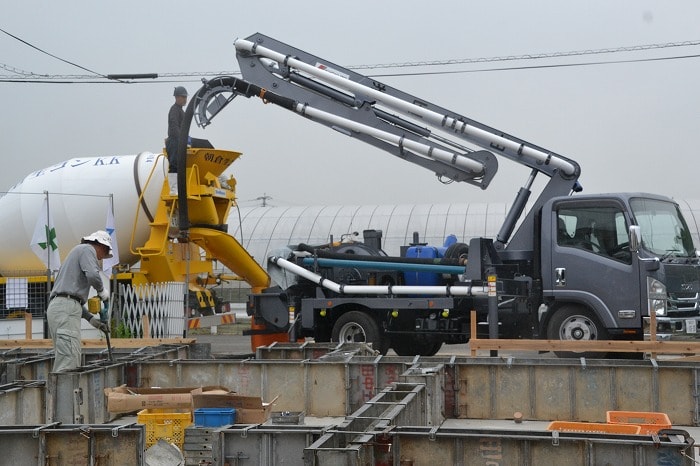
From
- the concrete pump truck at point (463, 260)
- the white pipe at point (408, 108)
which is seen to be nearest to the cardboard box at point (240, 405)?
the concrete pump truck at point (463, 260)

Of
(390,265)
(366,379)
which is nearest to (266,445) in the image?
(366,379)

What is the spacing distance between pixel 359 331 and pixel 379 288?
2.66 feet

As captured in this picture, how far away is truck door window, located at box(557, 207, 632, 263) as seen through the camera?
14.9 metres

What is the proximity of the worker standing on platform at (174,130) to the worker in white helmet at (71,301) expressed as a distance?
7321 mm

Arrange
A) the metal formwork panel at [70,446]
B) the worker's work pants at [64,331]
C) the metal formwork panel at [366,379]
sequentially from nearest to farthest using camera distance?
the metal formwork panel at [70,446] → the worker's work pants at [64,331] → the metal formwork panel at [366,379]

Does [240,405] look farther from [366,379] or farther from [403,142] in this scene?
[403,142]

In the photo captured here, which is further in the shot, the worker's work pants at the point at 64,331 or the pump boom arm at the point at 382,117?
the pump boom arm at the point at 382,117

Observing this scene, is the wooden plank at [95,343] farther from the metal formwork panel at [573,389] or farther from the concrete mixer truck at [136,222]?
the metal formwork panel at [573,389]

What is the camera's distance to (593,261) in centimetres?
1495

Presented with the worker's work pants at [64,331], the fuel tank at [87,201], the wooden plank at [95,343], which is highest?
the fuel tank at [87,201]

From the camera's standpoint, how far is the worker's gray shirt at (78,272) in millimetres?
11078

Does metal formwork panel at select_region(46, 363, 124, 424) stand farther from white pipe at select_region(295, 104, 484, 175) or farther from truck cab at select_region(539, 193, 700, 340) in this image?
white pipe at select_region(295, 104, 484, 175)

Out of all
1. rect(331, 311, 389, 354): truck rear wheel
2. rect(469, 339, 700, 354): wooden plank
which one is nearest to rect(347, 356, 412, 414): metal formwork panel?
rect(469, 339, 700, 354): wooden plank

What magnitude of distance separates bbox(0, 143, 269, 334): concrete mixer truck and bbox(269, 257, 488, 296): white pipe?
2696 millimetres
